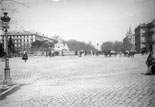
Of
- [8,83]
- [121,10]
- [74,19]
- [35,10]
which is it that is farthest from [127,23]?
Result: [8,83]

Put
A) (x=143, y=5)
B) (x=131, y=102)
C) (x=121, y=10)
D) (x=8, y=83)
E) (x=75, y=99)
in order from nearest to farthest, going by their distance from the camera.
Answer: (x=131, y=102)
(x=75, y=99)
(x=143, y=5)
(x=8, y=83)
(x=121, y=10)

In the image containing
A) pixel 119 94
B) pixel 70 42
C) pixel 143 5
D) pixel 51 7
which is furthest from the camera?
pixel 70 42

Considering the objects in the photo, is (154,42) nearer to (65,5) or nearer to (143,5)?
(143,5)

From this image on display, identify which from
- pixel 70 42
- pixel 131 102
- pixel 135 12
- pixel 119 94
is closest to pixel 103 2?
pixel 135 12

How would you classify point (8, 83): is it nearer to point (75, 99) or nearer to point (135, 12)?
point (75, 99)

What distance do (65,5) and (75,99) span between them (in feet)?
19.5

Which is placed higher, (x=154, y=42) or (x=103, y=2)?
(x=103, y=2)

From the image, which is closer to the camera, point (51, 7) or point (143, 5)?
point (143, 5)

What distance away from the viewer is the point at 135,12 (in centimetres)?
938

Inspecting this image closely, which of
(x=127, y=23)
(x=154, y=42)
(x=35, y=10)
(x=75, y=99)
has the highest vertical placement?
(x=35, y=10)

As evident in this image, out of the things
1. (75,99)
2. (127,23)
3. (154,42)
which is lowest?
(75,99)

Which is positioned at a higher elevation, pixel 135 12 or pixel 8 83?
pixel 135 12

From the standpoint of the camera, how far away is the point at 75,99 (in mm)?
6020

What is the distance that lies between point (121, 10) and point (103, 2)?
108cm
